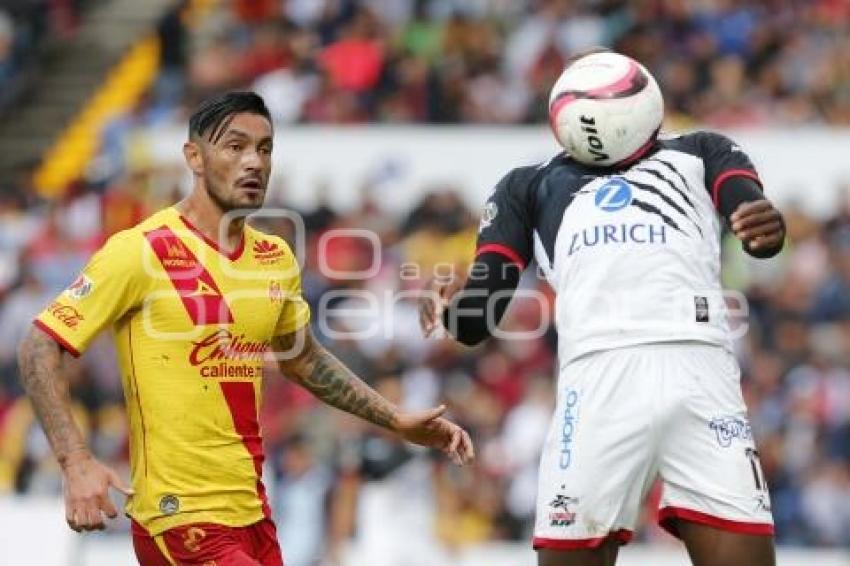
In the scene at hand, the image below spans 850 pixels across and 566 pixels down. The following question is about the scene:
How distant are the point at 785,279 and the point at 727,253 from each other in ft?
1.76

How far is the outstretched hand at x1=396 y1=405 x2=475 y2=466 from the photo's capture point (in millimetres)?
7559

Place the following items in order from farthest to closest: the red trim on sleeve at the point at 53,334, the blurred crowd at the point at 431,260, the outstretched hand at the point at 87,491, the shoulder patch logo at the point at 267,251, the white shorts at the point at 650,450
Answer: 1. the blurred crowd at the point at 431,260
2. the shoulder patch logo at the point at 267,251
3. the white shorts at the point at 650,450
4. the red trim on sleeve at the point at 53,334
5. the outstretched hand at the point at 87,491

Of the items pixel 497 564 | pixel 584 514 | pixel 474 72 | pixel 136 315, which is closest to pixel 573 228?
pixel 584 514

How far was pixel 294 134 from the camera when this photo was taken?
17.5 meters

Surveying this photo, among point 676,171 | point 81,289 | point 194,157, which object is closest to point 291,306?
point 194,157

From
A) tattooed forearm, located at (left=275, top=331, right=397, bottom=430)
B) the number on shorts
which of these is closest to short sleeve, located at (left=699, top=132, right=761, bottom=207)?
the number on shorts

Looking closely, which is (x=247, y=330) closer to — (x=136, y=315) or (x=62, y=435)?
(x=136, y=315)

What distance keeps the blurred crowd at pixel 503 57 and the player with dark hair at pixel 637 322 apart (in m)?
10.3

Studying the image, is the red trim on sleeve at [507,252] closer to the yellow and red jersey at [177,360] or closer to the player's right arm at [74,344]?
the yellow and red jersey at [177,360]

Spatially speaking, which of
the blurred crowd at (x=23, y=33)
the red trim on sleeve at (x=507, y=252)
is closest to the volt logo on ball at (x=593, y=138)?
the red trim on sleeve at (x=507, y=252)

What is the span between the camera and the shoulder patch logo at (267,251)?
754 centimetres

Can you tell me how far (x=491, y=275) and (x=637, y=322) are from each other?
2.21 ft

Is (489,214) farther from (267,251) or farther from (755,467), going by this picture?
(755,467)

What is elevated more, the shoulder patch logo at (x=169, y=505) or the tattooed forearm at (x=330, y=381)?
the tattooed forearm at (x=330, y=381)
